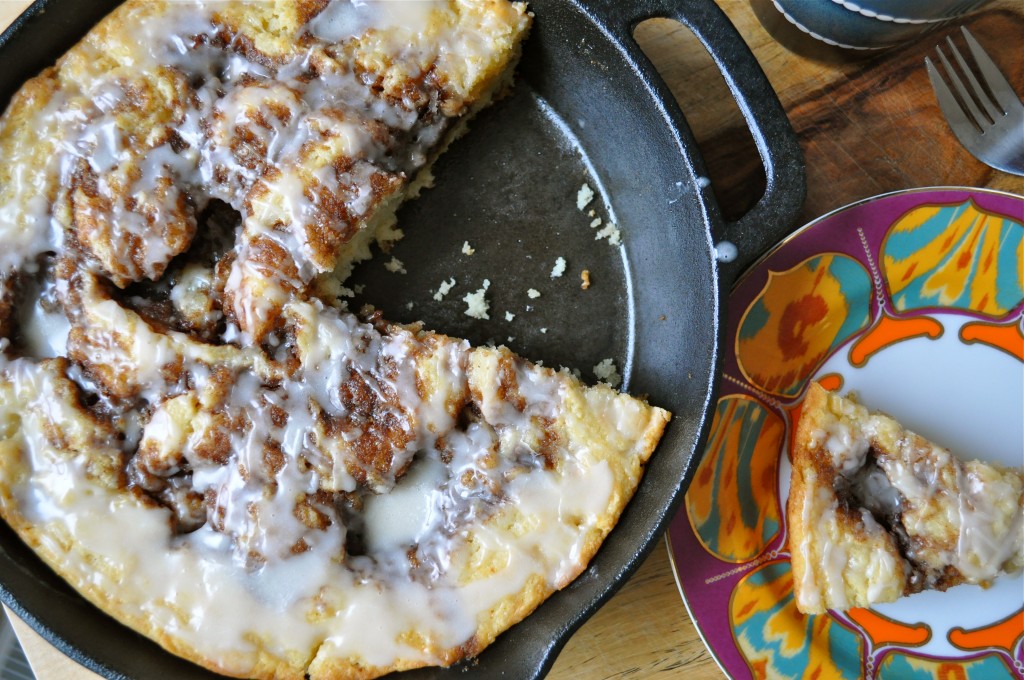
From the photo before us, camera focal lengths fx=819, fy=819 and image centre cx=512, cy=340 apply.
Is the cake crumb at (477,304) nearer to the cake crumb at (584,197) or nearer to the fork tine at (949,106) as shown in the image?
the cake crumb at (584,197)

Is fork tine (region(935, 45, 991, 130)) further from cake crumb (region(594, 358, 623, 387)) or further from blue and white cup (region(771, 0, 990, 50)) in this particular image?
cake crumb (region(594, 358, 623, 387))

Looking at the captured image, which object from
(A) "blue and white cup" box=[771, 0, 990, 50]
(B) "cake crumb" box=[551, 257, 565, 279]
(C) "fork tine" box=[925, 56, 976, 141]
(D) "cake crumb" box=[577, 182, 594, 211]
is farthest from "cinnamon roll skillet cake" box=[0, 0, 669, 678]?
(C) "fork tine" box=[925, 56, 976, 141]

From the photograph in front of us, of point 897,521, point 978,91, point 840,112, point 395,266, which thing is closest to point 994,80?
point 978,91

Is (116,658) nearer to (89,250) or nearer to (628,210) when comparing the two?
(89,250)

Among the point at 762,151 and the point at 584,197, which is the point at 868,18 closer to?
the point at 762,151

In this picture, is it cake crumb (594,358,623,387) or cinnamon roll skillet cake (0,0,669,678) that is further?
cake crumb (594,358,623,387)

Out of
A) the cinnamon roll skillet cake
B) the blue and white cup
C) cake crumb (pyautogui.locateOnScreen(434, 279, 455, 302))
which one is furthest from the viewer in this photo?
cake crumb (pyautogui.locateOnScreen(434, 279, 455, 302))

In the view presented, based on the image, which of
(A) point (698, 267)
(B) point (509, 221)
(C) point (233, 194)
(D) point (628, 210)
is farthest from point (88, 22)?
(A) point (698, 267)
